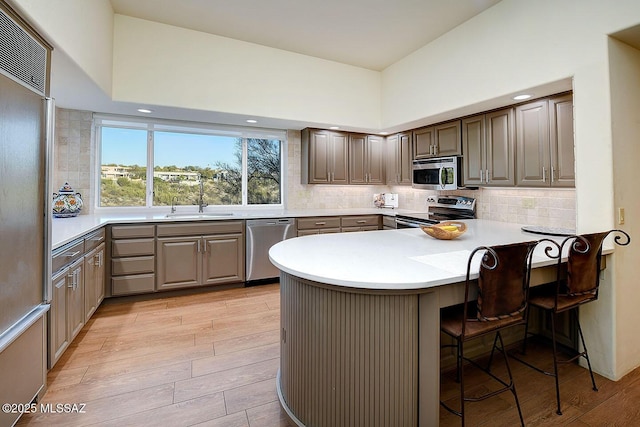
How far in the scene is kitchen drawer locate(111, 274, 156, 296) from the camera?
3.23 m

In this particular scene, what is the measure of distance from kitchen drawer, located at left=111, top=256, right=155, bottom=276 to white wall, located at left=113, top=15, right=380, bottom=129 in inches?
66.6

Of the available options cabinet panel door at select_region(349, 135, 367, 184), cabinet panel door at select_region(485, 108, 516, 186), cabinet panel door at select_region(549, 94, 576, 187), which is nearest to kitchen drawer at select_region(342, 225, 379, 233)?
cabinet panel door at select_region(349, 135, 367, 184)

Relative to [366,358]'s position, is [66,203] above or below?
above

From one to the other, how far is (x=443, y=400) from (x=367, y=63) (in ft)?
13.0

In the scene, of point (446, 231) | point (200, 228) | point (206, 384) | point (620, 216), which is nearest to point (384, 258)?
point (446, 231)

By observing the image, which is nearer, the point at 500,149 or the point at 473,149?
the point at 500,149

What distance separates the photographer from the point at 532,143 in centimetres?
278

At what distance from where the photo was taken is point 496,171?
3.12m

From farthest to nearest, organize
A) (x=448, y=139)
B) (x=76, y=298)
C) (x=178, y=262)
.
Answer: (x=448, y=139)
(x=178, y=262)
(x=76, y=298)

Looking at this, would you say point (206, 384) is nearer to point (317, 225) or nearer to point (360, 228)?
point (317, 225)

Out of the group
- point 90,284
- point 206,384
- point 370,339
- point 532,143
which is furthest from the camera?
point 532,143

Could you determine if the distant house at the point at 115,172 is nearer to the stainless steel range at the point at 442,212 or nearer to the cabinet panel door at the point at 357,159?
the cabinet panel door at the point at 357,159

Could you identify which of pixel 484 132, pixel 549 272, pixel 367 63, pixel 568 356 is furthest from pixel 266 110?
pixel 568 356

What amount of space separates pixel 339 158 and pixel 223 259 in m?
2.24
